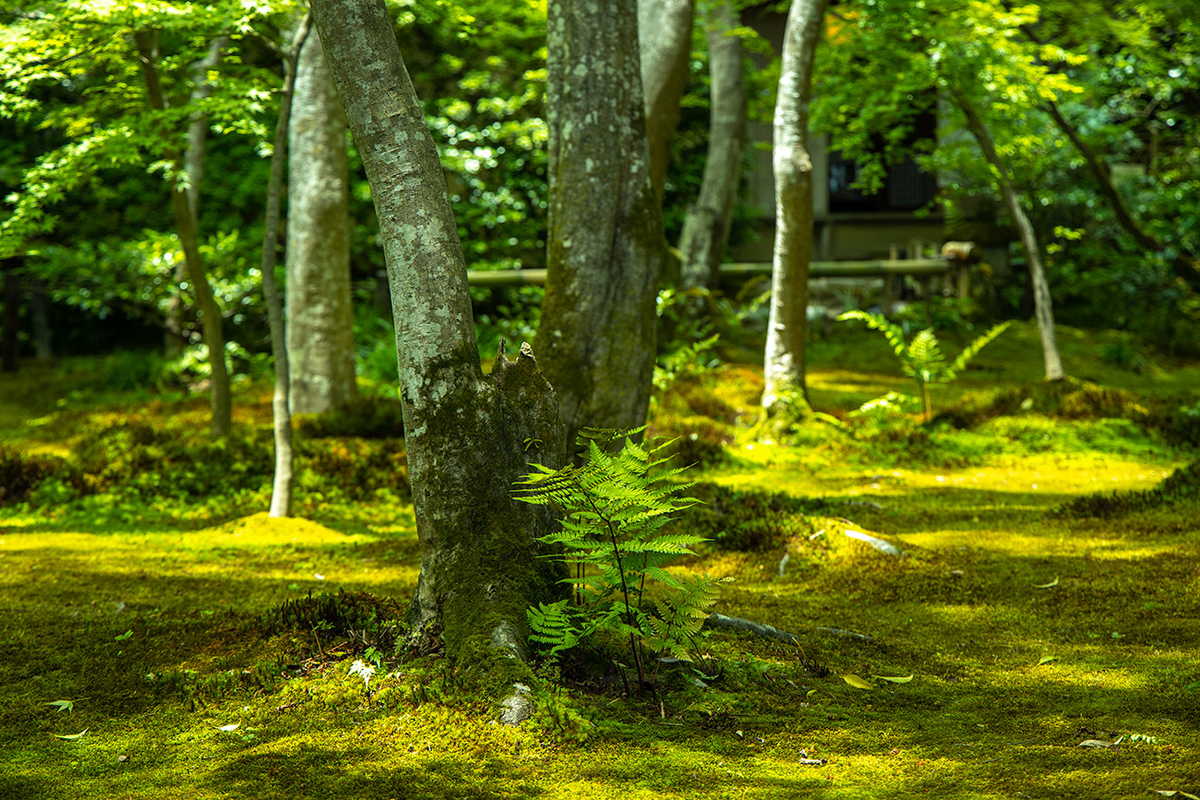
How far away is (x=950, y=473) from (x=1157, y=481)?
1.33 m

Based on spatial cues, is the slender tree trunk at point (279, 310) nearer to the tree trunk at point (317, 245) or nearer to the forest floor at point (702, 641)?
the forest floor at point (702, 641)

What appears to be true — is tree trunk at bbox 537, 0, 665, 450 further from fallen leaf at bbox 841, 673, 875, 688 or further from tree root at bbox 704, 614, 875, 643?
fallen leaf at bbox 841, 673, 875, 688

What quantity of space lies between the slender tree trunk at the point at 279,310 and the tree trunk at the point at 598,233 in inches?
66.1

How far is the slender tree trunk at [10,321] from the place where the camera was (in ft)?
38.4

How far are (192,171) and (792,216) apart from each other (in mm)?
5710

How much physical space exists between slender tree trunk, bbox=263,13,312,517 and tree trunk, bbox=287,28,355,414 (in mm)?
2204

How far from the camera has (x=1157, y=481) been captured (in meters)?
6.56

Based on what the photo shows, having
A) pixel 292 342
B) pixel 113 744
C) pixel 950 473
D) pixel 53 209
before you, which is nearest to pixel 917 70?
pixel 950 473

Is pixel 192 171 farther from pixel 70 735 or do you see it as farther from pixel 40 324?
pixel 70 735

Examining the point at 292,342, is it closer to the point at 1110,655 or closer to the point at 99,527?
the point at 99,527

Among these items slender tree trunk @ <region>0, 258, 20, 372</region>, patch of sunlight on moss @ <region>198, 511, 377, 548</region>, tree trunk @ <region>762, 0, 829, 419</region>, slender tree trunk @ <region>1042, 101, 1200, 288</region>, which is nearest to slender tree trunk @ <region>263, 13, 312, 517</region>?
patch of sunlight on moss @ <region>198, 511, 377, 548</region>

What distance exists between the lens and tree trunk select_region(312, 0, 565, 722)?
10.3 feet

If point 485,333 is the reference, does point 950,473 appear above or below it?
below

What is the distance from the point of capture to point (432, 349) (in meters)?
3.14
